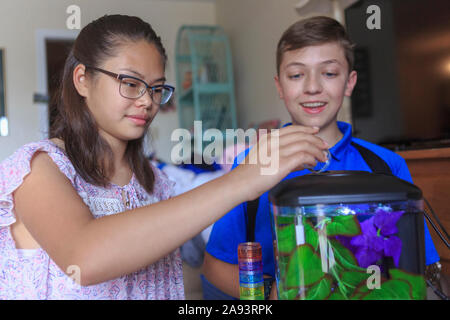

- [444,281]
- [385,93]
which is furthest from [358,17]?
[444,281]

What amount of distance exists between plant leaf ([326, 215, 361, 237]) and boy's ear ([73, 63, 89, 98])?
1.36ft

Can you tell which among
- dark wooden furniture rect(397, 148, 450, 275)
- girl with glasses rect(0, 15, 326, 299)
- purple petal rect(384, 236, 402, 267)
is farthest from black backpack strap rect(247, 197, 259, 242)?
dark wooden furniture rect(397, 148, 450, 275)

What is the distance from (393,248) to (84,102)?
490mm

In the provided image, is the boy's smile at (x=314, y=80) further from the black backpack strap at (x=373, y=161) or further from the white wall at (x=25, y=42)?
the white wall at (x=25, y=42)

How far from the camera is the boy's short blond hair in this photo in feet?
2.31

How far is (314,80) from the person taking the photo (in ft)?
2.31

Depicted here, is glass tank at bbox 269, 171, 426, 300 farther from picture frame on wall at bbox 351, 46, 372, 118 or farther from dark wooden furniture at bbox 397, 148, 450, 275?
picture frame on wall at bbox 351, 46, 372, 118

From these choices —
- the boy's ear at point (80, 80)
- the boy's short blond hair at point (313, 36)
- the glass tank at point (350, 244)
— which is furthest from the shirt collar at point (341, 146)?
the boy's ear at point (80, 80)

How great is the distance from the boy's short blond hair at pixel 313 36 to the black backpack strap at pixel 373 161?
15cm

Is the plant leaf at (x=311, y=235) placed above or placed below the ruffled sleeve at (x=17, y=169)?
below

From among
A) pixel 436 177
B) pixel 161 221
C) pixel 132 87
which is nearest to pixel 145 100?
pixel 132 87

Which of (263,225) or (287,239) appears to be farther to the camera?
(263,225)

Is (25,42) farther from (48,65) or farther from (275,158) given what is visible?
(275,158)

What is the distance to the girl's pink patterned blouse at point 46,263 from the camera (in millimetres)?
500
